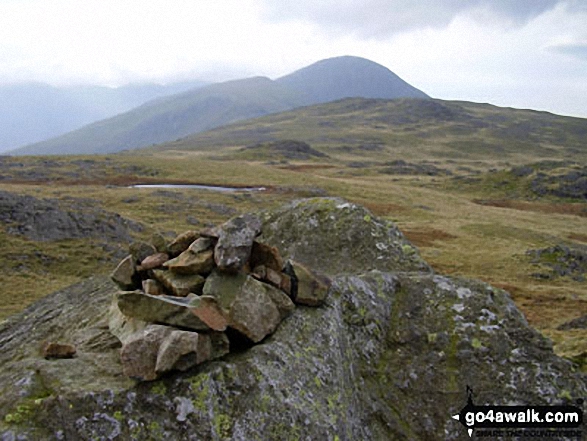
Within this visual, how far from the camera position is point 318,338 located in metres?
8.38

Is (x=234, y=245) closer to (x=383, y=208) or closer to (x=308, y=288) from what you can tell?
(x=308, y=288)

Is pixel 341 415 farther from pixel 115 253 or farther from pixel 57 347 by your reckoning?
pixel 115 253

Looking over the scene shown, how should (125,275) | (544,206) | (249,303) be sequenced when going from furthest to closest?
(544,206), (125,275), (249,303)

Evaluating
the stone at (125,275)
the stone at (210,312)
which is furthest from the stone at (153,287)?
the stone at (210,312)

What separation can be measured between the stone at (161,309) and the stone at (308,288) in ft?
7.46

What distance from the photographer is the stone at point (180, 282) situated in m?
8.25

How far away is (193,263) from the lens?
8.51 m

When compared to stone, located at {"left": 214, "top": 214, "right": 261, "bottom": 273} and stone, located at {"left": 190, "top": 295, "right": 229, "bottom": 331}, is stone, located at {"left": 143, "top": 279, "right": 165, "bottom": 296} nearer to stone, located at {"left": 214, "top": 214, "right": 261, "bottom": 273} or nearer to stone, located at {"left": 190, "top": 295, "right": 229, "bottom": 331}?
stone, located at {"left": 214, "top": 214, "right": 261, "bottom": 273}

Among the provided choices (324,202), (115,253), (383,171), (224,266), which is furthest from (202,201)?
(383,171)

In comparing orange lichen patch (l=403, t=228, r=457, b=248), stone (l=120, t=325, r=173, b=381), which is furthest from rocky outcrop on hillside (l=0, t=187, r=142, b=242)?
orange lichen patch (l=403, t=228, r=457, b=248)

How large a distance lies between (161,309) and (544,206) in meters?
108

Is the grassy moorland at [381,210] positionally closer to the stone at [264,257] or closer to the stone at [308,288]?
the stone at [308,288]

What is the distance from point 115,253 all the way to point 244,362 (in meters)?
31.1

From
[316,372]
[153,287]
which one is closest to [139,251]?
[153,287]
